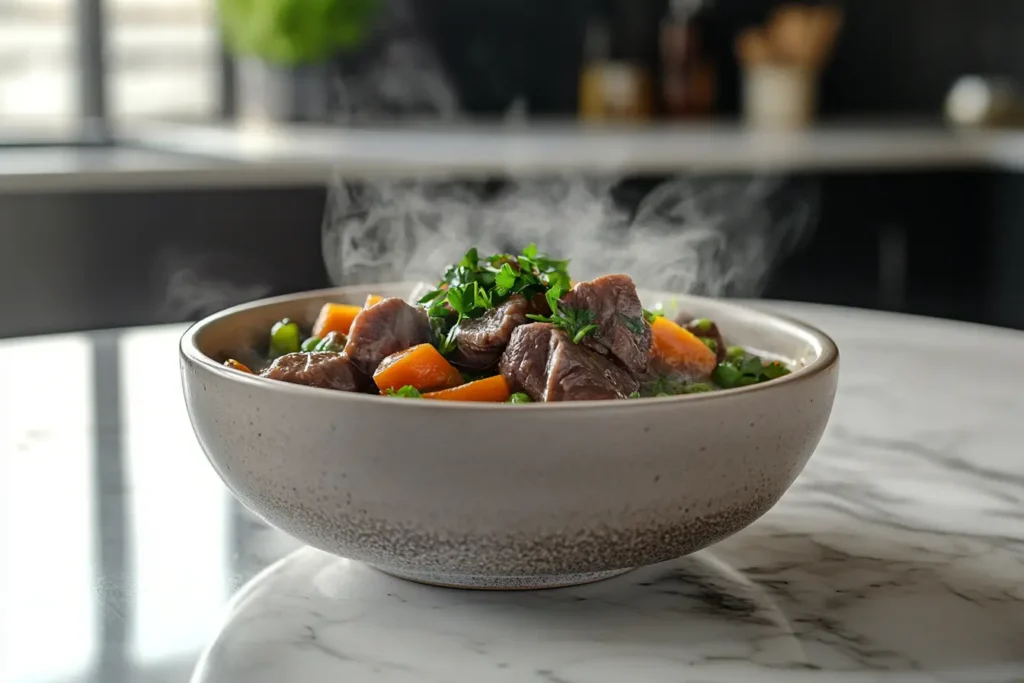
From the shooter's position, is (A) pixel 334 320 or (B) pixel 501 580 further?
(A) pixel 334 320

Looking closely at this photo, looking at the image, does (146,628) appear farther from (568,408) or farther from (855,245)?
(855,245)

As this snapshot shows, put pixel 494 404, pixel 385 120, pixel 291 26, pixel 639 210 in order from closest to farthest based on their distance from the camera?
pixel 494 404, pixel 639 210, pixel 291 26, pixel 385 120

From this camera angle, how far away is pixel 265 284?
3.15m

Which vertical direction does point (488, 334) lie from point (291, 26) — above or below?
below

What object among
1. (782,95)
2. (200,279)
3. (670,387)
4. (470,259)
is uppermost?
(782,95)

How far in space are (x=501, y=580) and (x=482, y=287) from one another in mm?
259

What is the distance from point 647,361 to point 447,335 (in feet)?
0.53

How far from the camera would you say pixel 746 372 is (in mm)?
1077

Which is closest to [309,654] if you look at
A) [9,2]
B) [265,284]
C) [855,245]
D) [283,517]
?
[283,517]

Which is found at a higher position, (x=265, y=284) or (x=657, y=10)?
(x=657, y=10)

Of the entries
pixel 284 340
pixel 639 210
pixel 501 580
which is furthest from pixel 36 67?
pixel 501 580

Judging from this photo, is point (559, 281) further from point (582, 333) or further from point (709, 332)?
point (709, 332)

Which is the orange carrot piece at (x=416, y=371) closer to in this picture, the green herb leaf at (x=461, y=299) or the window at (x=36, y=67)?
the green herb leaf at (x=461, y=299)

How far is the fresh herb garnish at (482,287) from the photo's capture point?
101cm
